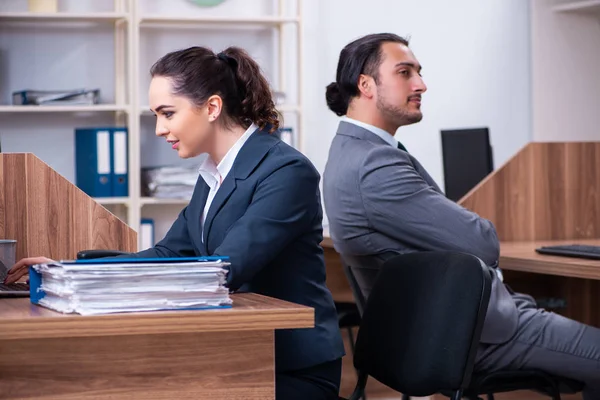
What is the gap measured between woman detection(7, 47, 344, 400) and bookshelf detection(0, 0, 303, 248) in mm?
2724

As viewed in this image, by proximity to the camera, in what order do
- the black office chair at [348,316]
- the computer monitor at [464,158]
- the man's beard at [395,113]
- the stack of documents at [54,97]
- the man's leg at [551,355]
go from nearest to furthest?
the man's leg at [551,355]
the man's beard at [395,113]
the black office chair at [348,316]
the computer monitor at [464,158]
the stack of documents at [54,97]

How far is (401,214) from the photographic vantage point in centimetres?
246

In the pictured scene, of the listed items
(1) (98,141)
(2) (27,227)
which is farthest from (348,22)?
(2) (27,227)

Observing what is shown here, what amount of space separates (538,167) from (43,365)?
2.30 metres

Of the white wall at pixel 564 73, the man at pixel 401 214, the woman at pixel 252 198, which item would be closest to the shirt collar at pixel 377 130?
the man at pixel 401 214

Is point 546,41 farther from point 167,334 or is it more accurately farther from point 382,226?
point 167,334

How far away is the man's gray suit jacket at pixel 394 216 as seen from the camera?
96.7 inches

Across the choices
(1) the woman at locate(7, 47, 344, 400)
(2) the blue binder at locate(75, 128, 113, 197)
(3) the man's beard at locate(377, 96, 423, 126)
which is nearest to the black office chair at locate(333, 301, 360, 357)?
(3) the man's beard at locate(377, 96, 423, 126)

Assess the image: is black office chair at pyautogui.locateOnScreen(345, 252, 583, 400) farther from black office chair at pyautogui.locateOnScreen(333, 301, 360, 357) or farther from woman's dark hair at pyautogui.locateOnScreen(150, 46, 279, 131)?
black office chair at pyautogui.locateOnScreen(333, 301, 360, 357)

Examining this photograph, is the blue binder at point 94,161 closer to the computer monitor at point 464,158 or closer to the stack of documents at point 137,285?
the computer monitor at point 464,158

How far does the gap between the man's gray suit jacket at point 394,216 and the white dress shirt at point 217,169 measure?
60 cm

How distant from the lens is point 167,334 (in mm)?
1393

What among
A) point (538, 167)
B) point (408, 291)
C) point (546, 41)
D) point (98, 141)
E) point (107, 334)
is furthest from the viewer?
point (546, 41)

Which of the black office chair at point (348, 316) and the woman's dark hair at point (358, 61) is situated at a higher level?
the woman's dark hair at point (358, 61)
